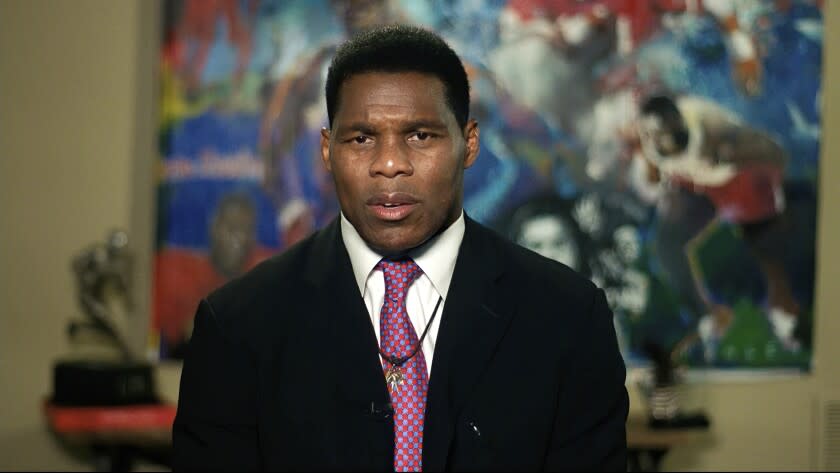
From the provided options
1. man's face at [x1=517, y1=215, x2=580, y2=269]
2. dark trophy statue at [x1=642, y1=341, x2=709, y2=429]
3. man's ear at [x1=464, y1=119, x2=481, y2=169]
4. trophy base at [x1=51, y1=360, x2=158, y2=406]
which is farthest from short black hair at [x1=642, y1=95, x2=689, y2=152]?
man's ear at [x1=464, y1=119, x2=481, y2=169]

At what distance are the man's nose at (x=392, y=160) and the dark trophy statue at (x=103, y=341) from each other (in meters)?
2.28

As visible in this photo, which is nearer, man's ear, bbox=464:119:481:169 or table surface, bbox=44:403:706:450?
man's ear, bbox=464:119:481:169

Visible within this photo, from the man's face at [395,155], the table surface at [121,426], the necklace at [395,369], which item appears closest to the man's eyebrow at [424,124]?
the man's face at [395,155]

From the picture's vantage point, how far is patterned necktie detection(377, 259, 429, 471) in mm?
1171

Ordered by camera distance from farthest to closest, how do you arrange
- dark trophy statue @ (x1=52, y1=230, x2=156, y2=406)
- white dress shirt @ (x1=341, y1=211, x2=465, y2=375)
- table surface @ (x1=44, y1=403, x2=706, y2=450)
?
dark trophy statue @ (x1=52, y1=230, x2=156, y2=406), table surface @ (x1=44, y1=403, x2=706, y2=450), white dress shirt @ (x1=341, y1=211, x2=465, y2=375)

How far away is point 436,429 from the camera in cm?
115

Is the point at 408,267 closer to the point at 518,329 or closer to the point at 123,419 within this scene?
the point at 518,329

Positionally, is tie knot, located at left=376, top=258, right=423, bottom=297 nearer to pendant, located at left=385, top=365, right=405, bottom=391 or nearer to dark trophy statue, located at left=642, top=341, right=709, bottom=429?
pendant, located at left=385, top=365, right=405, bottom=391

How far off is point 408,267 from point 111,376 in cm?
219

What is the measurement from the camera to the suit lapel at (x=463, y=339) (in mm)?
1154

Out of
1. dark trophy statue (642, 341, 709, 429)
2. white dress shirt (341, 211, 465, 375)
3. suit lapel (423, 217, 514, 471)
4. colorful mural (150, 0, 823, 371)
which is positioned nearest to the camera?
suit lapel (423, 217, 514, 471)

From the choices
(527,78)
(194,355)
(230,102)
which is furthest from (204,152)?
(194,355)

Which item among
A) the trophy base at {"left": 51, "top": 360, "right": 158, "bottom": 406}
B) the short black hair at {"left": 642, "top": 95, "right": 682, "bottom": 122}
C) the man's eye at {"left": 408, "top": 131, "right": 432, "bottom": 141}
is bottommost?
the trophy base at {"left": 51, "top": 360, "right": 158, "bottom": 406}

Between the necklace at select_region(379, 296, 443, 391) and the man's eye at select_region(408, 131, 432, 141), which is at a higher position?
the man's eye at select_region(408, 131, 432, 141)
